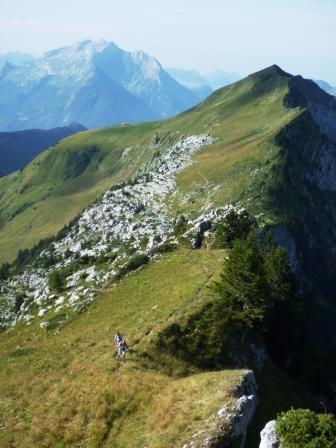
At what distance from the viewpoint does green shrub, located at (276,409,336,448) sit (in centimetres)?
2375

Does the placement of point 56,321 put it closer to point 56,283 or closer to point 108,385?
point 56,283

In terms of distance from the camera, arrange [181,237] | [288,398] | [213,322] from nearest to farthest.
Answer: [288,398] → [213,322] → [181,237]

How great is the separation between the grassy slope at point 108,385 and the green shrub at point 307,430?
5969 millimetres

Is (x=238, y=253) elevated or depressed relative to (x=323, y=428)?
elevated

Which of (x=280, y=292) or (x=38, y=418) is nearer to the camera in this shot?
(x=38, y=418)

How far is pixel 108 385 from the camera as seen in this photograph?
35000 millimetres

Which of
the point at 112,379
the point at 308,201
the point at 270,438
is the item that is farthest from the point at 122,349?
the point at 308,201

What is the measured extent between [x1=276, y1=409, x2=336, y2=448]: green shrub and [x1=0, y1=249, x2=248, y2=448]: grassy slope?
19.6 ft

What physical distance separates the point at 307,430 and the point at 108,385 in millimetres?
15471

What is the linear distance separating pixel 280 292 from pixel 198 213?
72.9 m

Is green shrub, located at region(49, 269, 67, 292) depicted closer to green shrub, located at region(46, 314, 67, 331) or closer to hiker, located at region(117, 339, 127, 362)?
green shrub, located at region(46, 314, 67, 331)

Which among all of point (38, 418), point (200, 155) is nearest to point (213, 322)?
point (38, 418)

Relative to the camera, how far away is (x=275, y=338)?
54.5 m

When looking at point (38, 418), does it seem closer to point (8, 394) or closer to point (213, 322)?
point (8, 394)
